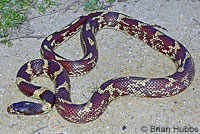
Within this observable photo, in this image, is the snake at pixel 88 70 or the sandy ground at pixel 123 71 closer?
the sandy ground at pixel 123 71

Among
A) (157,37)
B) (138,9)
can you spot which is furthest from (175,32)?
(138,9)

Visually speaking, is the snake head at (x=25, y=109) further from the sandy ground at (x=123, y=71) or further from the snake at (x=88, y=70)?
the sandy ground at (x=123, y=71)

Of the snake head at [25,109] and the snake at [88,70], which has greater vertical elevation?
the snake at [88,70]

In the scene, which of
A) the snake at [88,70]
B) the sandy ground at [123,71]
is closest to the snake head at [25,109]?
the snake at [88,70]

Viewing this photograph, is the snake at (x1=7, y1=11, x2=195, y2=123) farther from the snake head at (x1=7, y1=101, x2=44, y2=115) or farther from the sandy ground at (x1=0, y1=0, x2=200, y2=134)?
the sandy ground at (x1=0, y1=0, x2=200, y2=134)

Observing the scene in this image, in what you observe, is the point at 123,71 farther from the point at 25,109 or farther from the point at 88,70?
the point at 25,109

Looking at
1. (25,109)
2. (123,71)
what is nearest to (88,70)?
(123,71)

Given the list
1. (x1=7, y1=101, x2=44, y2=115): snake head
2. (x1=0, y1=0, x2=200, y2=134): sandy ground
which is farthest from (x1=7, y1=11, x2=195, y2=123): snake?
(x1=0, y1=0, x2=200, y2=134): sandy ground
